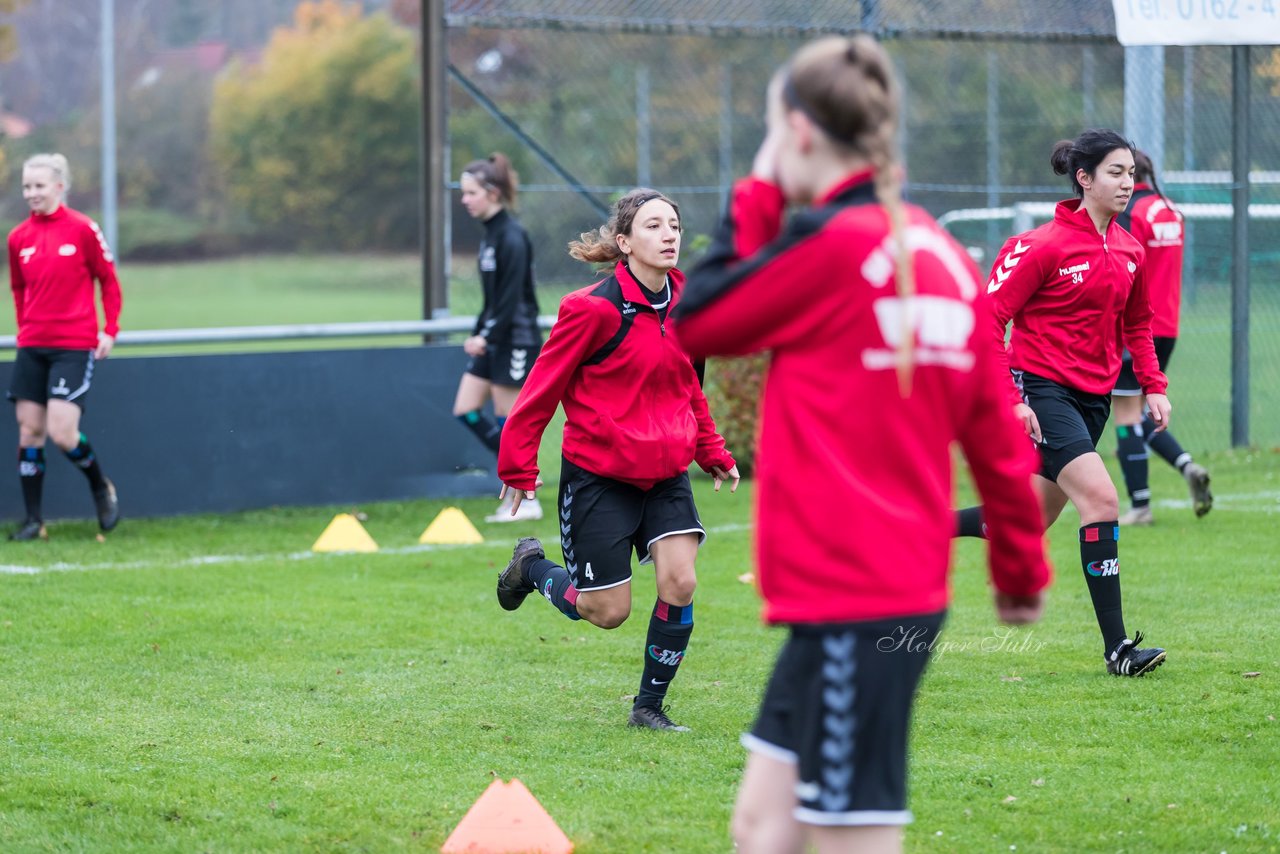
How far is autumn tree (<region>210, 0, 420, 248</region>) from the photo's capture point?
51.2 metres

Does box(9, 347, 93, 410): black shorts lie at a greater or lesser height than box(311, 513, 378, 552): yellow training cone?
greater

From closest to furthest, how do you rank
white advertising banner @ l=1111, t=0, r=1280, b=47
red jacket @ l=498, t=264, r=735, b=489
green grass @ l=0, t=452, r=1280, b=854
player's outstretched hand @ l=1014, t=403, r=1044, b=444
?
1. green grass @ l=0, t=452, r=1280, b=854
2. red jacket @ l=498, t=264, r=735, b=489
3. player's outstretched hand @ l=1014, t=403, r=1044, b=444
4. white advertising banner @ l=1111, t=0, r=1280, b=47

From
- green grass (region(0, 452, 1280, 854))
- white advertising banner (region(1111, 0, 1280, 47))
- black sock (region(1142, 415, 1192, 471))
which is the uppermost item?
white advertising banner (region(1111, 0, 1280, 47))

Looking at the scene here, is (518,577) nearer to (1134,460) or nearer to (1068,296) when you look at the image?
(1068,296)

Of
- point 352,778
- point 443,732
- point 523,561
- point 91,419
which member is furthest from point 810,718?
point 91,419

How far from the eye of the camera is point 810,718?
2.98m

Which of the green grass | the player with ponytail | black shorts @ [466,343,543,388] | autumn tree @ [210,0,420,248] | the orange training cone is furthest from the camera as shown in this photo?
autumn tree @ [210,0,420,248]

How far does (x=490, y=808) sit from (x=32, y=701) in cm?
250

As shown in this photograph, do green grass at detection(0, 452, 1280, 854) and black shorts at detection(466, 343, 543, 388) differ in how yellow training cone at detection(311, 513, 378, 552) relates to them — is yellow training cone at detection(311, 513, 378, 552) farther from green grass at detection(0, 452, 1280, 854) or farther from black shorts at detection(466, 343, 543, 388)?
A: black shorts at detection(466, 343, 543, 388)

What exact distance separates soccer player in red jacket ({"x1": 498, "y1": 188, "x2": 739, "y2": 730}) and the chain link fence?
5.72m

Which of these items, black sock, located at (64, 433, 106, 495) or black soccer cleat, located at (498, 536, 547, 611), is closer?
black soccer cleat, located at (498, 536, 547, 611)

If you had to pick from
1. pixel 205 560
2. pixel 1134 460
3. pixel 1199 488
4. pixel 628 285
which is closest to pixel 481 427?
pixel 205 560

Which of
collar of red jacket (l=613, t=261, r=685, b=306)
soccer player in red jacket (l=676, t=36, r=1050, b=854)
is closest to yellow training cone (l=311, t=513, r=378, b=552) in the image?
collar of red jacket (l=613, t=261, r=685, b=306)

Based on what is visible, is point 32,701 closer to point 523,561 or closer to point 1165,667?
point 523,561
